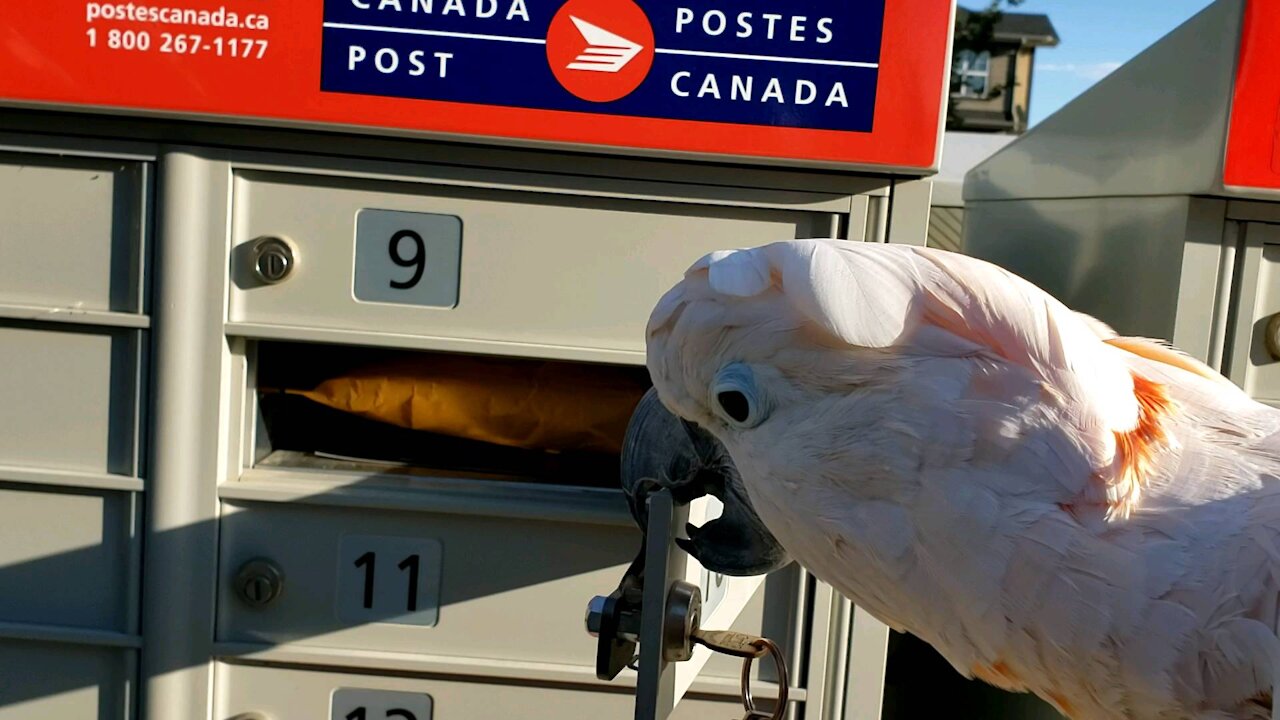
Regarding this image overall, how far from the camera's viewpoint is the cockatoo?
2.46ft

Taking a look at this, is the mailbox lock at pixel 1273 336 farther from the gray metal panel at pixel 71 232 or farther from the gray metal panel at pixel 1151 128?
the gray metal panel at pixel 71 232

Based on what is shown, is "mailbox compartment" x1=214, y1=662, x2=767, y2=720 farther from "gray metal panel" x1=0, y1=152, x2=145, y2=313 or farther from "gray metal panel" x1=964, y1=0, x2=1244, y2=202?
"gray metal panel" x1=964, y1=0, x2=1244, y2=202

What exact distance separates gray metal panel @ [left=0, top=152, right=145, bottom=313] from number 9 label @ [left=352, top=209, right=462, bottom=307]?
0.86 feet

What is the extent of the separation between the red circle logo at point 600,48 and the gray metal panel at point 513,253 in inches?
5.2

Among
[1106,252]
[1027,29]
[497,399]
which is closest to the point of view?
[497,399]

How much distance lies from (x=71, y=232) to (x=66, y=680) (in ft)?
1.81

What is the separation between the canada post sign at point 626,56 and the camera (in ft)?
3.73

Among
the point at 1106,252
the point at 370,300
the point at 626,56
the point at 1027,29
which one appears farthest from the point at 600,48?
the point at 1027,29

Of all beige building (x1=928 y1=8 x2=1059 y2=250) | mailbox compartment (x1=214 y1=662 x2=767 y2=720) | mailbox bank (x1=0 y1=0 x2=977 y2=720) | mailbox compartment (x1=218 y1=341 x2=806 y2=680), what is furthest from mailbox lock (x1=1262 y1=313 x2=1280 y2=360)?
beige building (x1=928 y1=8 x2=1059 y2=250)

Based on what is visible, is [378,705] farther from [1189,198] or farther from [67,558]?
[1189,198]

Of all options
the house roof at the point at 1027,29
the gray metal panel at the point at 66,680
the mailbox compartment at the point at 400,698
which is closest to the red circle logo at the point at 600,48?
the mailbox compartment at the point at 400,698

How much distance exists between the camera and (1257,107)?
114 cm

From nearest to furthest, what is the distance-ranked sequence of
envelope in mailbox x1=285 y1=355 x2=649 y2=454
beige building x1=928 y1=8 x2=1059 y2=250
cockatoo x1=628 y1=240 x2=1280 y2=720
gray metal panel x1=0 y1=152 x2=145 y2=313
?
cockatoo x1=628 y1=240 x2=1280 y2=720
gray metal panel x1=0 y1=152 x2=145 y2=313
envelope in mailbox x1=285 y1=355 x2=649 y2=454
beige building x1=928 y1=8 x2=1059 y2=250

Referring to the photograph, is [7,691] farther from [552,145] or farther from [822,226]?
[822,226]
